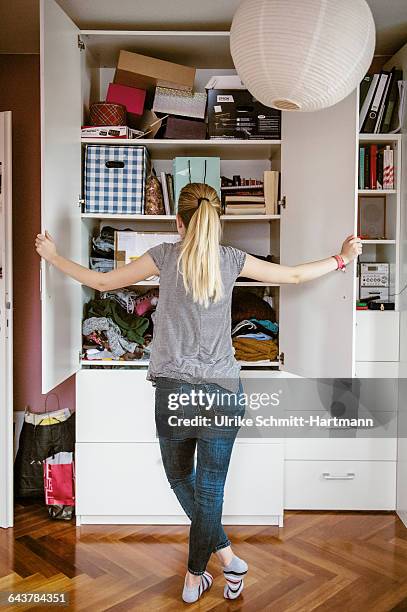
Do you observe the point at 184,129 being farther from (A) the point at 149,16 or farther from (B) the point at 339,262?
(B) the point at 339,262

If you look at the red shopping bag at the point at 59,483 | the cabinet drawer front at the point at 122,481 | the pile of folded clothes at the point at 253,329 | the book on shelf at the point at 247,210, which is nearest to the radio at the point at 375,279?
the pile of folded clothes at the point at 253,329

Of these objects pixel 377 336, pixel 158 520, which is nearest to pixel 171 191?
pixel 377 336

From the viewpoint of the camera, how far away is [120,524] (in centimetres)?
333

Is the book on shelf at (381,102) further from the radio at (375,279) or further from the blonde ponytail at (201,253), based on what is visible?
the blonde ponytail at (201,253)

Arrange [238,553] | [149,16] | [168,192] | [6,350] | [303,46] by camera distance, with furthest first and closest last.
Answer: [168,192], [6,350], [149,16], [238,553], [303,46]

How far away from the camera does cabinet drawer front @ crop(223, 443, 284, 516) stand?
3273 mm

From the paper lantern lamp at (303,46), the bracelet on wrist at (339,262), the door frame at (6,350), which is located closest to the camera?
the paper lantern lamp at (303,46)

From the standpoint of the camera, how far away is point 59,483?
3.37 metres

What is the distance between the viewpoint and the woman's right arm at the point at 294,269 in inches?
102

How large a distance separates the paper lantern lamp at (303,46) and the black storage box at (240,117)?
4.29 ft

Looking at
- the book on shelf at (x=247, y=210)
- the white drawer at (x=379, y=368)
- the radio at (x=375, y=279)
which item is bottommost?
the white drawer at (x=379, y=368)

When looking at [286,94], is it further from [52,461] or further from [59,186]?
[52,461]

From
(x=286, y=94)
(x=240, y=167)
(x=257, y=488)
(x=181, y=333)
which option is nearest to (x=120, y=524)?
(x=257, y=488)

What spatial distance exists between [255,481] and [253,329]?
2.36ft
